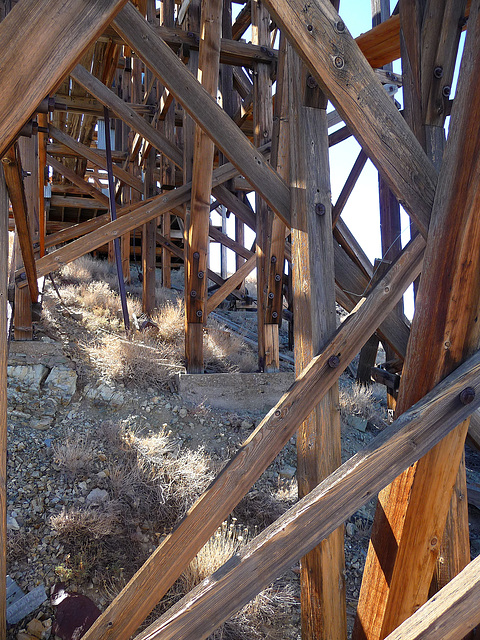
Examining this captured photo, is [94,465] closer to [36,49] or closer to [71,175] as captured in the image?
[36,49]

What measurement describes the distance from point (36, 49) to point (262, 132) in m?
4.30

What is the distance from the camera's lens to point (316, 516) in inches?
74.2

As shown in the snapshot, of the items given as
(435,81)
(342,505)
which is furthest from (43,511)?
(435,81)

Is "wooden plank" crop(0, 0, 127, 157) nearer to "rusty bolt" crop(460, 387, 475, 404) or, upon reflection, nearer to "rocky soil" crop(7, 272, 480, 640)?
"rusty bolt" crop(460, 387, 475, 404)

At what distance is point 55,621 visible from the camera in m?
2.75

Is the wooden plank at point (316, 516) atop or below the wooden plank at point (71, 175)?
below

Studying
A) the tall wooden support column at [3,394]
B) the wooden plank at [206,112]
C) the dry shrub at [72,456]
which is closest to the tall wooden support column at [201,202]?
the wooden plank at [206,112]

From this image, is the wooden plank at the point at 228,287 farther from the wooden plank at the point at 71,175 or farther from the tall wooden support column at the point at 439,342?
the tall wooden support column at the point at 439,342

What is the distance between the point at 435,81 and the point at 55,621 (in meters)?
3.61

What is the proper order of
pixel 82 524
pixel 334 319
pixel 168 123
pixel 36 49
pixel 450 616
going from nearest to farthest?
1. pixel 36 49
2. pixel 450 616
3. pixel 334 319
4. pixel 82 524
5. pixel 168 123

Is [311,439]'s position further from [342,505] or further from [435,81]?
[435,81]

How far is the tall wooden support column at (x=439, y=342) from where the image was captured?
1974mm

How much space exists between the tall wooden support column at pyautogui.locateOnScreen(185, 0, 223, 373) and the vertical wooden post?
64 centimetres

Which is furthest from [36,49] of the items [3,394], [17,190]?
[3,394]
